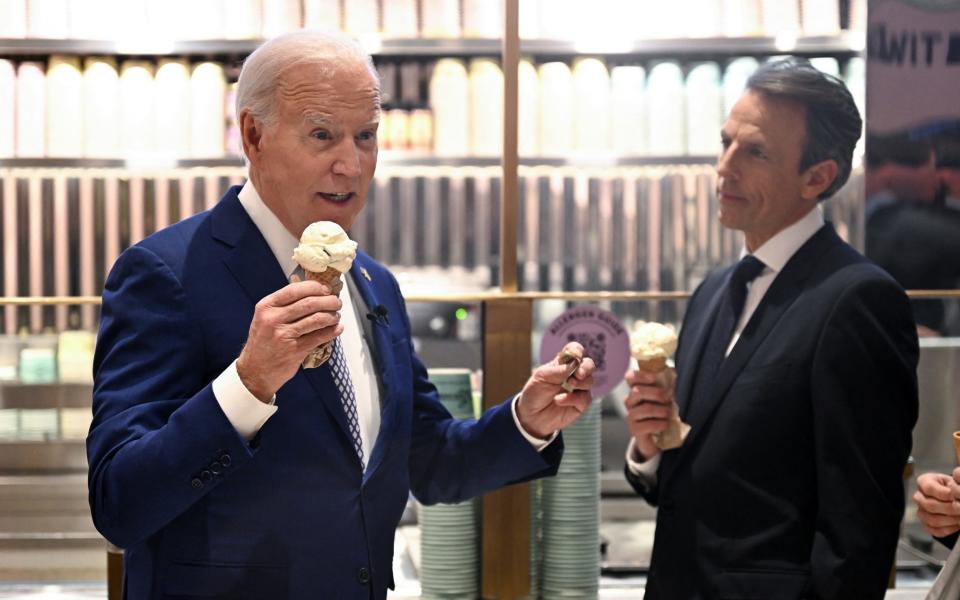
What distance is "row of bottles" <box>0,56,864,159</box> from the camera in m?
4.54

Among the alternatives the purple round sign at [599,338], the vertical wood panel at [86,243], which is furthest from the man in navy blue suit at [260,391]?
the vertical wood panel at [86,243]

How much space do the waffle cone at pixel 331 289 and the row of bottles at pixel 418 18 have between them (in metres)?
2.84

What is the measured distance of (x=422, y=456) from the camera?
2309mm

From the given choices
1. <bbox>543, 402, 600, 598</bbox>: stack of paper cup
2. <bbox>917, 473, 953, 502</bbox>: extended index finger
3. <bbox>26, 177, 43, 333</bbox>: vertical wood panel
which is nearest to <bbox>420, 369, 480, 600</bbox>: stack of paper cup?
<bbox>543, 402, 600, 598</bbox>: stack of paper cup

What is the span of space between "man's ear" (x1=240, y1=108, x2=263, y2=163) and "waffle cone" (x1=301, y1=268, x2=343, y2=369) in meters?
0.27

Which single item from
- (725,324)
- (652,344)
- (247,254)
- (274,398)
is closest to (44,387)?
(247,254)

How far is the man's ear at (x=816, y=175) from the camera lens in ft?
7.42

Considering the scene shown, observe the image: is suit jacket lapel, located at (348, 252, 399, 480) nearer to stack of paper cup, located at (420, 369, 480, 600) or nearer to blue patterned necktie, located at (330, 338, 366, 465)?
blue patterned necktie, located at (330, 338, 366, 465)

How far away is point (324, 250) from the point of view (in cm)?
177

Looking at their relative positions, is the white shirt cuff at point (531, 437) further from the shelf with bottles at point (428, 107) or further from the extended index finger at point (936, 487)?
the shelf with bottles at point (428, 107)

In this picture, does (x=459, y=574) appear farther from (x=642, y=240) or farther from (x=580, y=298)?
(x=642, y=240)

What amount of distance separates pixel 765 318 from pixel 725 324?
4.7 inches

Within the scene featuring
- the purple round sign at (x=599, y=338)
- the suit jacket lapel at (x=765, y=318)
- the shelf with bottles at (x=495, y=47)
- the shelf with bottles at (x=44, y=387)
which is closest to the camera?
the suit jacket lapel at (x=765, y=318)

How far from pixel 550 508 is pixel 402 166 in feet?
7.06
